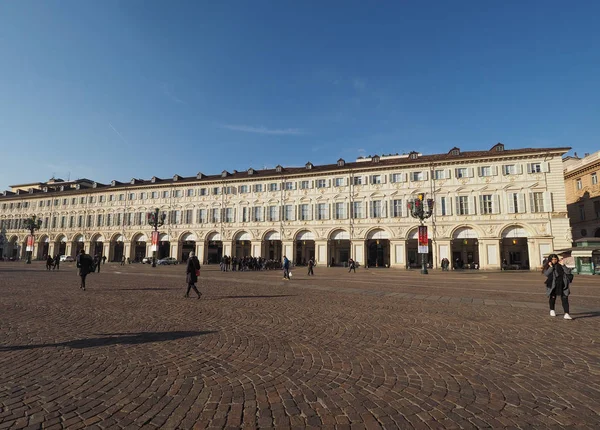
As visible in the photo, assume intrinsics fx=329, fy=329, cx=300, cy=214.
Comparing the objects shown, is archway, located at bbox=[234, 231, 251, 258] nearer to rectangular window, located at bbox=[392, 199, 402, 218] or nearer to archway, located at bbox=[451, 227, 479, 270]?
rectangular window, located at bbox=[392, 199, 402, 218]

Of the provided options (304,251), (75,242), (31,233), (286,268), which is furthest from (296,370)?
(75,242)

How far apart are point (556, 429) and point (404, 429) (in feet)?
4.36

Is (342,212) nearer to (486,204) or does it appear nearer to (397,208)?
(397,208)

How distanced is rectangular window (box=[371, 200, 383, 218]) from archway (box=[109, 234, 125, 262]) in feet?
132

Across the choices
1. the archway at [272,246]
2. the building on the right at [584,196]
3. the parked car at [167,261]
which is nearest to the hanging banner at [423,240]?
the building on the right at [584,196]

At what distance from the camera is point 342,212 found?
142 ft

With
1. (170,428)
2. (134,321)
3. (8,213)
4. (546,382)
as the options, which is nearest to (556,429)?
(546,382)

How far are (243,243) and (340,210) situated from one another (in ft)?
54.6

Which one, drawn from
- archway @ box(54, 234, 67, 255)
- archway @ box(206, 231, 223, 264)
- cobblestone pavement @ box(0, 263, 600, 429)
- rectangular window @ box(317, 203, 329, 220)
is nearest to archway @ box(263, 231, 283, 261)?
rectangular window @ box(317, 203, 329, 220)

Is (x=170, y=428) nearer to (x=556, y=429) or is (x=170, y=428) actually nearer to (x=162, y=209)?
(x=556, y=429)

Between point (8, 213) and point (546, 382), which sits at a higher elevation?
point (8, 213)

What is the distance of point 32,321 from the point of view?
687 cm

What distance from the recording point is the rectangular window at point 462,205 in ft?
125

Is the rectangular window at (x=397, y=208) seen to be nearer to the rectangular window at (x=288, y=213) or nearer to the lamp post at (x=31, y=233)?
the rectangular window at (x=288, y=213)
